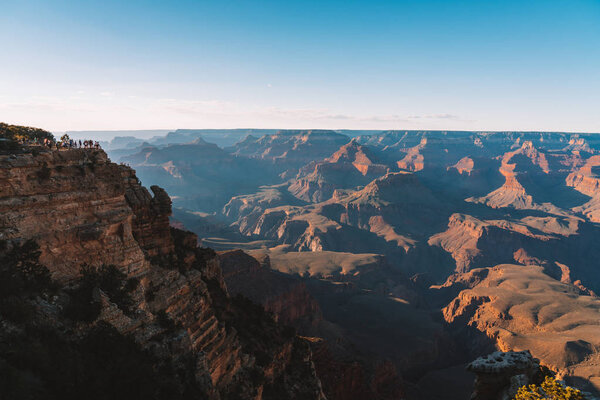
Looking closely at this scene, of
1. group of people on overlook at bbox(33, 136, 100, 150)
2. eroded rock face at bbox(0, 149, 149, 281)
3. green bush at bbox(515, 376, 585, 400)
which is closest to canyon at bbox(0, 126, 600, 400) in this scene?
eroded rock face at bbox(0, 149, 149, 281)

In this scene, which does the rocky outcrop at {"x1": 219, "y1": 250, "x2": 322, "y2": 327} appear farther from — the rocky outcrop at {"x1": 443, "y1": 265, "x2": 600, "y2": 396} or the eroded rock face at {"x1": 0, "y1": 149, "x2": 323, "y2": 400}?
the rocky outcrop at {"x1": 443, "y1": 265, "x2": 600, "y2": 396}

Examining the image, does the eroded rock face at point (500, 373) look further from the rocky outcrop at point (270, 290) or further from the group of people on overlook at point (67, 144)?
the rocky outcrop at point (270, 290)

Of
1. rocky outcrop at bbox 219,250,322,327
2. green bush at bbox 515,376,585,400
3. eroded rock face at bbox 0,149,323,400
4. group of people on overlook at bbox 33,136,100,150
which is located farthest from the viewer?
rocky outcrop at bbox 219,250,322,327

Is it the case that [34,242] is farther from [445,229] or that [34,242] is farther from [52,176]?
[445,229]

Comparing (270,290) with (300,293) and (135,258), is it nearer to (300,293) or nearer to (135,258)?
(300,293)

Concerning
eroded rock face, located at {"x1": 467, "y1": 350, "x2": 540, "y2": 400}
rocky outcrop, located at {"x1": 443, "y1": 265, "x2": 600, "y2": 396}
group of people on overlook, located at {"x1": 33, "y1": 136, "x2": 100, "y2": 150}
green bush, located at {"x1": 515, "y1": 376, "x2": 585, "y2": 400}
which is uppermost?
group of people on overlook, located at {"x1": 33, "y1": 136, "x2": 100, "y2": 150}

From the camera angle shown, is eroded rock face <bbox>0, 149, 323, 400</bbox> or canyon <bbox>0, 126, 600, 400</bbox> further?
canyon <bbox>0, 126, 600, 400</bbox>

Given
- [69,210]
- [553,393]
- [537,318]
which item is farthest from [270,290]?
[537,318]
